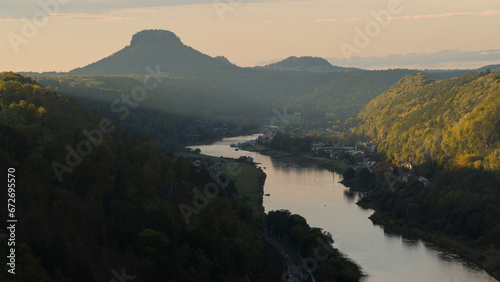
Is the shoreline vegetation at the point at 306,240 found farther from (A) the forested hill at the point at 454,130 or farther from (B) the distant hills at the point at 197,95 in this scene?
(B) the distant hills at the point at 197,95

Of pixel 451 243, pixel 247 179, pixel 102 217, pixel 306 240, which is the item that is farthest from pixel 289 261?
pixel 247 179

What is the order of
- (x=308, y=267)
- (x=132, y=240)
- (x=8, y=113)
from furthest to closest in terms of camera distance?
(x=8, y=113) → (x=308, y=267) → (x=132, y=240)

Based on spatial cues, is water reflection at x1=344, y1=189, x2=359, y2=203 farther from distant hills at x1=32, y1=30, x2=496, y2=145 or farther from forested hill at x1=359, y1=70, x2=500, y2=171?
distant hills at x1=32, y1=30, x2=496, y2=145

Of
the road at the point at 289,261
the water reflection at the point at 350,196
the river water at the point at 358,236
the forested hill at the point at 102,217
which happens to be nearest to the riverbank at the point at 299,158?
the river water at the point at 358,236

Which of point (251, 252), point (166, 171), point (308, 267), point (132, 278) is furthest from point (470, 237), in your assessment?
point (132, 278)

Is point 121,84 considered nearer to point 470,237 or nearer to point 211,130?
point 211,130

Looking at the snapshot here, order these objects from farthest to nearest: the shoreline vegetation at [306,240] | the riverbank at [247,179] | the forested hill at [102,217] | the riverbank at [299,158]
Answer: the riverbank at [299,158] < the riverbank at [247,179] < the shoreline vegetation at [306,240] < the forested hill at [102,217]
